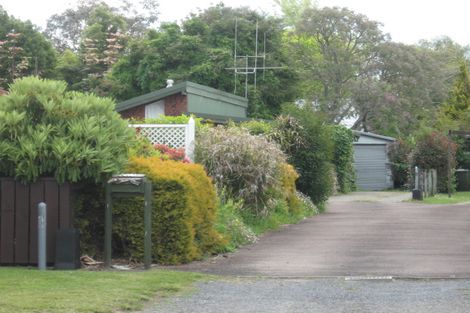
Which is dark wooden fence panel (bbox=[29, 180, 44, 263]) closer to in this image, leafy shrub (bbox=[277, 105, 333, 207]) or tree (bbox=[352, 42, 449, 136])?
leafy shrub (bbox=[277, 105, 333, 207])

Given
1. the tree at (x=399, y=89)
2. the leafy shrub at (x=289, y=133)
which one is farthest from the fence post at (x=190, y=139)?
the tree at (x=399, y=89)

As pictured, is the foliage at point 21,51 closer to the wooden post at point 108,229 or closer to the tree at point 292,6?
the tree at point 292,6

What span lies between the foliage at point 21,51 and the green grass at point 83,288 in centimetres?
3988

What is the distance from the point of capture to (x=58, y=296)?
937 cm

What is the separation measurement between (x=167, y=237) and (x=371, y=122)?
44233mm

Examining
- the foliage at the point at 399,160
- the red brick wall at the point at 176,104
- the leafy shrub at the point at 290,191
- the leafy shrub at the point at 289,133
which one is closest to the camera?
the leafy shrub at the point at 290,191

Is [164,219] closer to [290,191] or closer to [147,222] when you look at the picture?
[147,222]

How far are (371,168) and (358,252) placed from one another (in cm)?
3622

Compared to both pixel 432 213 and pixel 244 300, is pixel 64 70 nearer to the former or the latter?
pixel 432 213

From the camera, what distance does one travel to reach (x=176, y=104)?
30.6 metres

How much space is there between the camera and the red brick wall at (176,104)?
99.0ft

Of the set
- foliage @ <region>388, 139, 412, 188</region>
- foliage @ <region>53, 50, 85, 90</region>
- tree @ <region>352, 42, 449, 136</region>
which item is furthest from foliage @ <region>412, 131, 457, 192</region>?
foliage @ <region>53, 50, 85, 90</region>

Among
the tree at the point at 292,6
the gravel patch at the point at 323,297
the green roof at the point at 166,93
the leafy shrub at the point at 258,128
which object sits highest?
the tree at the point at 292,6

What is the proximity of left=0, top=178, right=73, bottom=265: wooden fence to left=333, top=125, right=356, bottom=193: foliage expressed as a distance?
25419 millimetres
